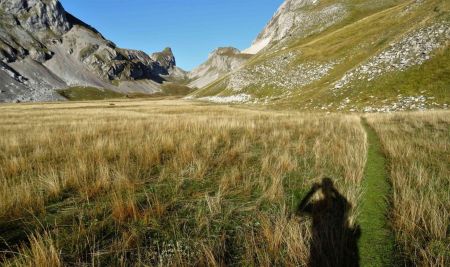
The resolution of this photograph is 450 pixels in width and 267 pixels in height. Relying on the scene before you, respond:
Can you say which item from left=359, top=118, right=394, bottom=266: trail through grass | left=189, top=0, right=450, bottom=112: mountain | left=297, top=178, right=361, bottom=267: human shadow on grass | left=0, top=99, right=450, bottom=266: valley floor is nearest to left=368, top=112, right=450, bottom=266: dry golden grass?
left=0, top=99, right=450, bottom=266: valley floor

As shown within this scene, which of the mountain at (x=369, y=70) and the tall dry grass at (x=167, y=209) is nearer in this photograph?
the tall dry grass at (x=167, y=209)

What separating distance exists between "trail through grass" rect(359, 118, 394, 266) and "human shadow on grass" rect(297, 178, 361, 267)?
0.43 ft

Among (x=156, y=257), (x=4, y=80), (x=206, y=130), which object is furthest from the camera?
(x=4, y=80)

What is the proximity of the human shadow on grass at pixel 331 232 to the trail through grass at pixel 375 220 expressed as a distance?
0.43 feet

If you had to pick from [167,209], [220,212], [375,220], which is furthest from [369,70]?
[167,209]

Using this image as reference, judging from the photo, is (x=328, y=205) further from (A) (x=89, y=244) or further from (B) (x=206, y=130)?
(B) (x=206, y=130)

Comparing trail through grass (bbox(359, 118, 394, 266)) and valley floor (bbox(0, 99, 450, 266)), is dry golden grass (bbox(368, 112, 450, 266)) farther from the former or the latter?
trail through grass (bbox(359, 118, 394, 266))

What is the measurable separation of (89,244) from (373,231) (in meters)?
3.98

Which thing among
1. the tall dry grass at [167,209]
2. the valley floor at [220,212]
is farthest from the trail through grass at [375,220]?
the tall dry grass at [167,209]

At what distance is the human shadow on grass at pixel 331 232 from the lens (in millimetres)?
3307

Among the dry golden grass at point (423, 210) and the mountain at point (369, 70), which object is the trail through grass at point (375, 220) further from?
the mountain at point (369, 70)

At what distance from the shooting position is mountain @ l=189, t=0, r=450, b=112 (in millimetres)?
28828

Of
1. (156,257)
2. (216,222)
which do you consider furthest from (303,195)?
(156,257)

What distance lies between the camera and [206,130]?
44.9ft
